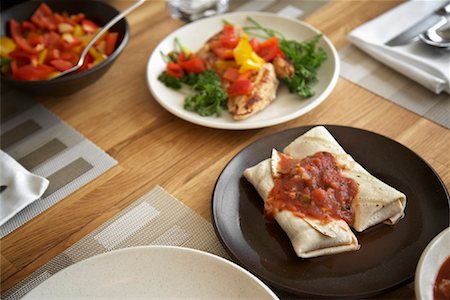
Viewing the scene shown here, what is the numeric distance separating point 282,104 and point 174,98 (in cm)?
35

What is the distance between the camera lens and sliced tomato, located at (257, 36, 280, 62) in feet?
6.04

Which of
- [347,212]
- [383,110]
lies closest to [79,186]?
[347,212]

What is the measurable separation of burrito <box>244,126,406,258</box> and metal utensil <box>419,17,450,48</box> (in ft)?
2.13

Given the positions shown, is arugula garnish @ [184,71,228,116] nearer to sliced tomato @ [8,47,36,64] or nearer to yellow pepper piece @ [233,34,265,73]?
yellow pepper piece @ [233,34,265,73]

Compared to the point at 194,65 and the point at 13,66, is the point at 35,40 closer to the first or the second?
the point at 13,66

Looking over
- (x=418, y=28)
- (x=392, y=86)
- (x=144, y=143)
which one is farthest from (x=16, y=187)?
(x=418, y=28)

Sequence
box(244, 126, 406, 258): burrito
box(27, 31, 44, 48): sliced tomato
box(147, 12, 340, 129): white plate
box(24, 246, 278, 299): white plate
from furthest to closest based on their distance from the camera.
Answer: box(27, 31, 44, 48): sliced tomato → box(147, 12, 340, 129): white plate → box(244, 126, 406, 258): burrito → box(24, 246, 278, 299): white plate

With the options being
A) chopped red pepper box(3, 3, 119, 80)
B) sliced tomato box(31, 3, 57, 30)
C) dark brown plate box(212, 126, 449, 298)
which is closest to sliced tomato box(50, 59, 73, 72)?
chopped red pepper box(3, 3, 119, 80)

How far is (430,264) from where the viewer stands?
1037 mm

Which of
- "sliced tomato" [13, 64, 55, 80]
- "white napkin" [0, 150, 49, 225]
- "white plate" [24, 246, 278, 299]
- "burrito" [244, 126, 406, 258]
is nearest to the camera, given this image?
"white plate" [24, 246, 278, 299]

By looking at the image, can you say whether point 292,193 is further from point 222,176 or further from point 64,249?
point 64,249

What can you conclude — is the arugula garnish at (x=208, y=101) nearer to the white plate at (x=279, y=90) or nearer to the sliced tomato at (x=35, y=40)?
the white plate at (x=279, y=90)

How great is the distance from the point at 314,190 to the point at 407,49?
80 cm

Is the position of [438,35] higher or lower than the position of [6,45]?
higher
